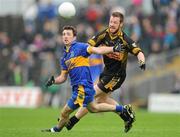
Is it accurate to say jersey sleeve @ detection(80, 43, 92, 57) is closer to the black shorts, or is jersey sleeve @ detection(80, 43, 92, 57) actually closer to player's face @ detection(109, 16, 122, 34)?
player's face @ detection(109, 16, 122, 34)

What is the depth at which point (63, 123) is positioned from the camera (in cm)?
1564

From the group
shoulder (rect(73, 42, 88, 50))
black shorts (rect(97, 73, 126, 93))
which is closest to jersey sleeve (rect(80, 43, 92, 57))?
shoulder (rect(73, 42, 88, 50))

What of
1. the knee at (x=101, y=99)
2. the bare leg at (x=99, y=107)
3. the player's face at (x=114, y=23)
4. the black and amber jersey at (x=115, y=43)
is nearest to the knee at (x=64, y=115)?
the bare leg at (x=99, y=107)

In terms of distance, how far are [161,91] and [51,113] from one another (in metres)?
6.38

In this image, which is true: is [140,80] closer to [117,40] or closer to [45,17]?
[45,17]

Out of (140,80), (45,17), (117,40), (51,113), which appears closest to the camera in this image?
(117,40)

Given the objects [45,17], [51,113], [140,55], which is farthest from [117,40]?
[45,17]

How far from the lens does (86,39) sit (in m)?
30.3

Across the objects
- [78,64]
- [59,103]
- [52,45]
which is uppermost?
[78,64]

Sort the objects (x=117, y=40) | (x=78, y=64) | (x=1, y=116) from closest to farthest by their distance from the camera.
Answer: (x=78, y=64) < (x=117, y=40) < (x=1, y=116)

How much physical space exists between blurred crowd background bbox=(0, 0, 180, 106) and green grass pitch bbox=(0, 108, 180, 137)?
4395mm

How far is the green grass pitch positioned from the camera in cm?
1530

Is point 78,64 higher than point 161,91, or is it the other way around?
point 78,64

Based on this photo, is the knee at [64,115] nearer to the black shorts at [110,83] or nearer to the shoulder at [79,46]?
the shoulder at [79,46]
